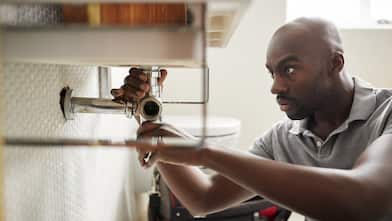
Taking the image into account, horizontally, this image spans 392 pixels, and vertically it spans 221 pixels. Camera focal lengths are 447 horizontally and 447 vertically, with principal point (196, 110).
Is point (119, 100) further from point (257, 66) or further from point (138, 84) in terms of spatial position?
point (257, 66)

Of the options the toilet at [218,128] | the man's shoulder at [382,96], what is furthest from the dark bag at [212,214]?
the man's shoulder at [382,96]

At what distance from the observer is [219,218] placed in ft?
4.69

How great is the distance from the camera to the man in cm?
61

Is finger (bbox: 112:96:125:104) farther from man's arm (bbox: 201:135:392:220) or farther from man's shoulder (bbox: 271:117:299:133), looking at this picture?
man's shoulder (bbox: 271:117:299:133)

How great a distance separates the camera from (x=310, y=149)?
1097 millimetres

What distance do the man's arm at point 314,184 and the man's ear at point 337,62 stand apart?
0.37 m

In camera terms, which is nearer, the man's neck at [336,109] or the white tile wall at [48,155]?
the white tile wall at [48,155]

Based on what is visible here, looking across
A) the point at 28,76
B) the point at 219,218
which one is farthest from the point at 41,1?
the point at 219,218

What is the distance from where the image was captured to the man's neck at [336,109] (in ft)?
3.46

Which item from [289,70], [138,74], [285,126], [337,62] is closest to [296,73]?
[289,70]

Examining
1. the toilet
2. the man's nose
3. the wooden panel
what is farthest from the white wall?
the wooden panel

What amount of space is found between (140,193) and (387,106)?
126 centimetres

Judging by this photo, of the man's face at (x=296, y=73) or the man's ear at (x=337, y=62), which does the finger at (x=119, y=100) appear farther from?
the man's ear at (x=337, y=62)

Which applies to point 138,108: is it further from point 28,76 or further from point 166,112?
point 166,112
